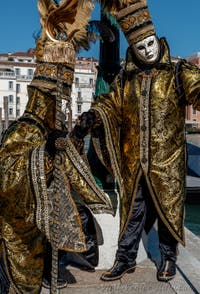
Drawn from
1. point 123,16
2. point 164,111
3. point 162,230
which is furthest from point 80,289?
point 123,16

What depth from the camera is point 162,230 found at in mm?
3736

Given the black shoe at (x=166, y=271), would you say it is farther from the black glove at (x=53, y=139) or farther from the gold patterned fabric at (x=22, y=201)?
the black glove at (x=53, y=139)

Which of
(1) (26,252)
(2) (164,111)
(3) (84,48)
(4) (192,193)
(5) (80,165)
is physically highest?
(3) (84,48)

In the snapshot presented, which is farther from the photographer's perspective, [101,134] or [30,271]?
[101,134]

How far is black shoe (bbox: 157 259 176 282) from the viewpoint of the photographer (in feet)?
12.0

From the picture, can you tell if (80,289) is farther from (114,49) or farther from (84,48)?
(114,49)

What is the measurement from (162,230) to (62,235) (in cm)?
120

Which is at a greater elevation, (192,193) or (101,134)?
(101,134)

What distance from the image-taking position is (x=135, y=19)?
346 cm

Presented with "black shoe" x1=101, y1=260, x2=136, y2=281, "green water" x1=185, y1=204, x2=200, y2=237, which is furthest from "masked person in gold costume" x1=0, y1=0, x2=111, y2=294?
"green water" x1=185, y1=204, x2=200, y2=237

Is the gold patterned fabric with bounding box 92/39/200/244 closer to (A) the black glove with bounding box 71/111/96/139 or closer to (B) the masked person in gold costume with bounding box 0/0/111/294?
(A) the black glove with bounding box 71/111/96/139

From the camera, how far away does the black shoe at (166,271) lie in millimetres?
3658

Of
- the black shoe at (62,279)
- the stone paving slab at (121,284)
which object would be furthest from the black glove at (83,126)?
the stone paving slab at (121,284)

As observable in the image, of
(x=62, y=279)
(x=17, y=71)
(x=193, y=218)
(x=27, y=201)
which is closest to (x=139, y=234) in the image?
(x=62, y=279)
